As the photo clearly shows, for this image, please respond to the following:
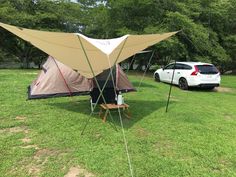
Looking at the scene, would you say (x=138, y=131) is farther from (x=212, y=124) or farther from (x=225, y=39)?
(x=225, y=39)

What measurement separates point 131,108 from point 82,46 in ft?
9.82

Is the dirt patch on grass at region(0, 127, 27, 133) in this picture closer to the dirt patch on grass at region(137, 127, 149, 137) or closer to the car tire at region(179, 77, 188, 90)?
the dirt patch on grass at region(137, 127, 149, 137)

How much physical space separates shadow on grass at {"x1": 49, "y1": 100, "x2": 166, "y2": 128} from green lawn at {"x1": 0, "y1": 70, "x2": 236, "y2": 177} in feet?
0.08

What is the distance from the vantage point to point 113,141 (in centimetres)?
541

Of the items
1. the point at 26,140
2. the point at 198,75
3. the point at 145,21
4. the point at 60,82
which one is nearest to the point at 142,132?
the point at 26,140

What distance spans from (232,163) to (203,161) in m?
0.50

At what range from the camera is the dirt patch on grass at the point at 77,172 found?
4086 millimetres

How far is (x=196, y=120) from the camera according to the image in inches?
283

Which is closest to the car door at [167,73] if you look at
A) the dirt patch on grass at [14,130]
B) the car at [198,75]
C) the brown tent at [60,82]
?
the car at [198,75]

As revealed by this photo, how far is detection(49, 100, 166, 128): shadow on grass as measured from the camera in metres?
6.98

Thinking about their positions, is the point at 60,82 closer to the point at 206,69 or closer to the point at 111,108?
the point at 111,108

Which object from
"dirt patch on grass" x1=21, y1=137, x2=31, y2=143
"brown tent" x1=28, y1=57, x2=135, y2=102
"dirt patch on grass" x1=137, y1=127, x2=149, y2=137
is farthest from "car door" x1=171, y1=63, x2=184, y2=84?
"dirt patch on grass" x1=21, y1=137, x2=31, y2=143

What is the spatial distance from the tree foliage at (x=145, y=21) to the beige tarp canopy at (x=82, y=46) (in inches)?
411

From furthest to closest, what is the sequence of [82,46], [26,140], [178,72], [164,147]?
[178,72], [82,46], [26,140], [164,147]
